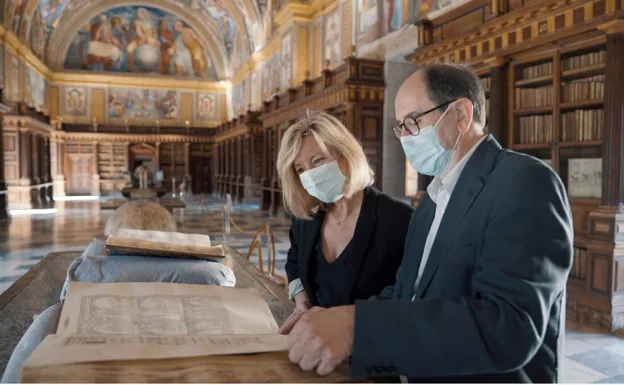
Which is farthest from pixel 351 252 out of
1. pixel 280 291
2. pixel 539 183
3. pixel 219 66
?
pixel 219 66

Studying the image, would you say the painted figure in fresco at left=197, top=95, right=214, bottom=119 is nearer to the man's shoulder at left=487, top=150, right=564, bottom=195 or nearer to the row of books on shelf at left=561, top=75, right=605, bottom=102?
the row of books on shelf at left=561, top=75, right=605, bottom=102

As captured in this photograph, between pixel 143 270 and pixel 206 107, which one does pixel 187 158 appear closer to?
pixel 206 107

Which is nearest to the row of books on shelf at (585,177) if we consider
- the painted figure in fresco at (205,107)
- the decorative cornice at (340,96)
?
the decorative cornice at (340,96)

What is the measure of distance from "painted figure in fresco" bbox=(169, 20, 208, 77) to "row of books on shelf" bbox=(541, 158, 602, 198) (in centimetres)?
2968

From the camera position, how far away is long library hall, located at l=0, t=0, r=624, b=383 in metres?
1.07

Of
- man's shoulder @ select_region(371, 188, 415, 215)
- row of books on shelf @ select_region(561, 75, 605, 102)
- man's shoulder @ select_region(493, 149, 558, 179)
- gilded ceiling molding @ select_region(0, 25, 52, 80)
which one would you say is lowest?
man's shoulder @ select_region(371, 188, 415, 215)

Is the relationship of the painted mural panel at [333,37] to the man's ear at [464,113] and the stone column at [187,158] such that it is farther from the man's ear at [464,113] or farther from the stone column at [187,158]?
the stone column at [187,158]

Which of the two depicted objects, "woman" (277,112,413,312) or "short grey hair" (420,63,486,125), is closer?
"short grey hair" (420,63,486,125)

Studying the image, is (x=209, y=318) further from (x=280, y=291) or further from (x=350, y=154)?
(x=350, y=154)

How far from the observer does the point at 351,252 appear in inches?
91.3

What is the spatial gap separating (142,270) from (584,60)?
5.73m

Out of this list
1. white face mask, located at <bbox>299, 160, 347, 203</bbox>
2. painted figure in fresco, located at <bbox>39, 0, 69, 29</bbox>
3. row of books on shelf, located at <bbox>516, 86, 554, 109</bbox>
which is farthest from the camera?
painted figure in fresco, located at <bbox>39, 0, 69, 29</bbox>

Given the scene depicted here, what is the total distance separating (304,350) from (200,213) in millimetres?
17353

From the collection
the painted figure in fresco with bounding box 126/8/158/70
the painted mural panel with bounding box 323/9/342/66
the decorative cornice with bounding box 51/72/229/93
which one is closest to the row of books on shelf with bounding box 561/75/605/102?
the painted mural panel with bounding box 323/9/342/66
